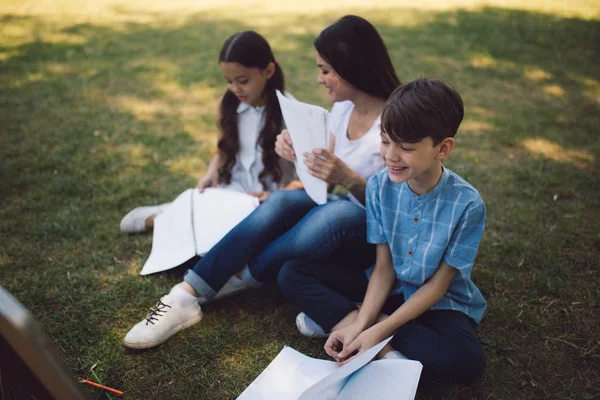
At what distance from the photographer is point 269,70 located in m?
2.32

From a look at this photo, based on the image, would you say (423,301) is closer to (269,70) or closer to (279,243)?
(279,243)

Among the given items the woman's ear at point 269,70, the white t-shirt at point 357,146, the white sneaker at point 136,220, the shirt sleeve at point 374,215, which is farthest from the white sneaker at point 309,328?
the woman's ear at point 269,70

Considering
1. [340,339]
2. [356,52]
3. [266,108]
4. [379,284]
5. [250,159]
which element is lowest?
[340,339]

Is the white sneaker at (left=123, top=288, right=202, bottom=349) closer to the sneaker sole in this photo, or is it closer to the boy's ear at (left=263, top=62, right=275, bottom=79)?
the sneaker sole

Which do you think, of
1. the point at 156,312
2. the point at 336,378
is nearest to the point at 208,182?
the point at 156,312

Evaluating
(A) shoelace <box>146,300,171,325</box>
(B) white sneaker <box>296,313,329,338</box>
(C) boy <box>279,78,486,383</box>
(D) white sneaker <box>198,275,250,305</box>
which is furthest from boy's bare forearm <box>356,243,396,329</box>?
(A) shoelace <box>146,300,171,325</box>

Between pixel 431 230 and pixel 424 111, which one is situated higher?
pixel 424 111

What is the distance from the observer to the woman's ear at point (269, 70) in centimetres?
230

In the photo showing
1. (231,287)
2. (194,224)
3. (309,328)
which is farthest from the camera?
(194,224)

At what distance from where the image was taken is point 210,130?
3.71 meters

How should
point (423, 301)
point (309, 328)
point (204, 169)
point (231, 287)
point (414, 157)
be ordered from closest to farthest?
point (414, 157) → point (423, 301) → point (309, 328) → point (231, 287) → point (204, 169)

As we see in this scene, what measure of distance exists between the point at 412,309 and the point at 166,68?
4207 mm

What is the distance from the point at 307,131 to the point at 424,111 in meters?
0.56

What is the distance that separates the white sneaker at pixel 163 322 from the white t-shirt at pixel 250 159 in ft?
2.69
